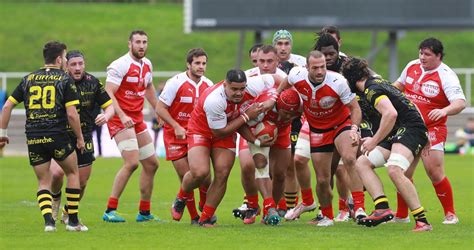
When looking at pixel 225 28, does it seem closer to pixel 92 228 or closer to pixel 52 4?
pixel 92 228

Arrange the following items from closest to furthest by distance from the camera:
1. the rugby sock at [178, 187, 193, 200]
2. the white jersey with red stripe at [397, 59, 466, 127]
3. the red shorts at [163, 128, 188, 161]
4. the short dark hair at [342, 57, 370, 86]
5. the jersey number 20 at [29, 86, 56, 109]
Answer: the jersey number 20 at [29, 86, 56, 109], the short dark hair at [342, 57, 370, 86], the white jersey with red stripe at [397, 59, 466, 127], the rugby sock at [178, 187, 193, 200], the red shorts at [163, 128, 188, 161]

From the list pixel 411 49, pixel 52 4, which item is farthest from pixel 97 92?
pixel 52 4

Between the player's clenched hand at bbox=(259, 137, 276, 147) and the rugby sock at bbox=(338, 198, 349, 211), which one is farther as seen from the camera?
the rugby sock at bbox=(338, 198, 349, 211)

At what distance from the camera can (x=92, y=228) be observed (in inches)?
515

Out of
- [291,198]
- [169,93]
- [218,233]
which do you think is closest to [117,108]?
[169,93]

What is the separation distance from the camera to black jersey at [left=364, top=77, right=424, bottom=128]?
1227 centimetres

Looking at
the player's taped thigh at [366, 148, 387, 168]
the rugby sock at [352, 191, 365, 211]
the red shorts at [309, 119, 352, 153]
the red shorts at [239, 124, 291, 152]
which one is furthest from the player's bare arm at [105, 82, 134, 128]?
the player's taped thigh at [366, 148, 387, 168]

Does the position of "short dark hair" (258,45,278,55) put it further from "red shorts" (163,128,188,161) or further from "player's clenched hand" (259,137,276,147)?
"red shorts" (163,128,188,161)

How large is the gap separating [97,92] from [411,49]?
3027cm

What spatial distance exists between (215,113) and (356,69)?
1675 mm

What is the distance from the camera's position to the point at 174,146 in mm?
14258

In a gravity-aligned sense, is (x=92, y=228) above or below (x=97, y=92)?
below

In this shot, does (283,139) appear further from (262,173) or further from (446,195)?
(446,195)

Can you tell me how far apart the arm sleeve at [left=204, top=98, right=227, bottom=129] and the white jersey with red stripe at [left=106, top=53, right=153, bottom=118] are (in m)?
2.12
